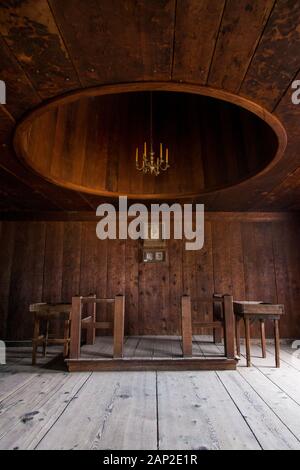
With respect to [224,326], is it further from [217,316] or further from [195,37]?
[195,37]

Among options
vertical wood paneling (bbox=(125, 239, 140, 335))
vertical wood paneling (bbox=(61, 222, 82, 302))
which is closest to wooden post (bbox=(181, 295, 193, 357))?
vertical wood paneling (bbox=(125, 239, 140, 335))

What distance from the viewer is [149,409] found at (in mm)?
2186

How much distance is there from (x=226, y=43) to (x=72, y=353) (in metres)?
3.18

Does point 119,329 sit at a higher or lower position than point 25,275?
lower

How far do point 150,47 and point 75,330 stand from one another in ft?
9.36

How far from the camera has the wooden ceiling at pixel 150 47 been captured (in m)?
1.40

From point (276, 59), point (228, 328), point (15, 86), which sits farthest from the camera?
point (228, 328)

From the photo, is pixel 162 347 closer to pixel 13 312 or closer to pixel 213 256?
pixel 213 256

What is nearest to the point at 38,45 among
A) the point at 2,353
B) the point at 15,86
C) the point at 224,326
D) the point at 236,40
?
the point at 15,86

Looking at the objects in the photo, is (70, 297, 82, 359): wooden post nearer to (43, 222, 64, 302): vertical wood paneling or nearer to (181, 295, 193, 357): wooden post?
(181, 295, 193, 357): wooden post

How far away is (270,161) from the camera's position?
293 centimetres

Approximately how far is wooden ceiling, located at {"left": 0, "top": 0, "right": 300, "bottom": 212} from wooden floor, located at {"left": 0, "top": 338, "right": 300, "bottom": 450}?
2271 millimetres

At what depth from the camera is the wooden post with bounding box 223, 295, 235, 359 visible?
3.30 meters
